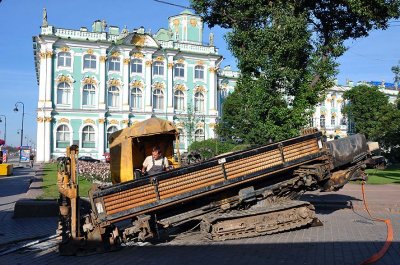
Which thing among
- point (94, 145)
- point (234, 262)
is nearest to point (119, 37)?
point (94, 145)

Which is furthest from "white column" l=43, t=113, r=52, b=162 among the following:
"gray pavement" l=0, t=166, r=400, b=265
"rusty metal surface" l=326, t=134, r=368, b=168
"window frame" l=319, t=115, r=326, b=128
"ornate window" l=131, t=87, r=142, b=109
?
"rusty metal surface" l=326, t=134, r=368, b=168

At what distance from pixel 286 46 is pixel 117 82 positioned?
150 ft

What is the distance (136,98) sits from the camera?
62.0 m

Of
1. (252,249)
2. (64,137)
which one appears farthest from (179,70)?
(252,249)

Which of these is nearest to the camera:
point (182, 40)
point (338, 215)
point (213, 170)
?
point (213, 170)

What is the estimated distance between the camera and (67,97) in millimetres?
58219

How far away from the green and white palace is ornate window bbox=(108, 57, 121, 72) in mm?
135

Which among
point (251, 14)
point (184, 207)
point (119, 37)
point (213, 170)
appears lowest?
point (184, 207)

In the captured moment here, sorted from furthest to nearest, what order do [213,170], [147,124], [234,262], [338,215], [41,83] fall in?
[41,83] → [338,215] → [147,124] → [213,170] → [234,262]

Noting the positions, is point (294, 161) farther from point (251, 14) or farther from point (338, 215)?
point (251, 14)

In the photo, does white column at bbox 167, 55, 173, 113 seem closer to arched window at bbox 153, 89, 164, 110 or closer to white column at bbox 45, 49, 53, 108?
arched window at bbox 153, 89, 164, 110

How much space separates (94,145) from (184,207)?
52.3 m

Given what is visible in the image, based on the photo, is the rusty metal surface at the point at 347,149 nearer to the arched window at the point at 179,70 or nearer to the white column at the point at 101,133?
the white column at the point at 101,133

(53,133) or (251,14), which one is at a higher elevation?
(251,14)
